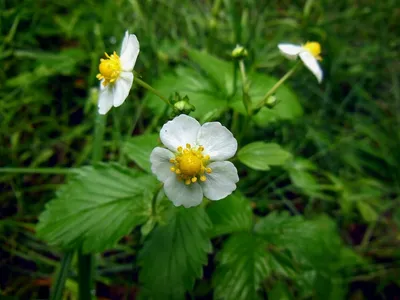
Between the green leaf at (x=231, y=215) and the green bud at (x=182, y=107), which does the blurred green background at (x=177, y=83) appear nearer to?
the green leaf at (x=231, y=215)

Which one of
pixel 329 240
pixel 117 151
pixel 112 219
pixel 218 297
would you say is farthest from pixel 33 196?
pixel 329 240

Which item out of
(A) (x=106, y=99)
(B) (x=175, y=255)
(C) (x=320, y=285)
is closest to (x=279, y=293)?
(C) (x=320, y=285)

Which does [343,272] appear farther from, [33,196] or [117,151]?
[33,196]

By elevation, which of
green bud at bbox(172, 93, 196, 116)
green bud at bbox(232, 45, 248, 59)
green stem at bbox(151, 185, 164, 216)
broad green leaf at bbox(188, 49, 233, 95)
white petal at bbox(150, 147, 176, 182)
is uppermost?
broad green leaf at bbox(188, 49, 233, 95)

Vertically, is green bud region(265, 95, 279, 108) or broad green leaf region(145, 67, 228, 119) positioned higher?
broad green leaf region(145, 67, 228, 119)

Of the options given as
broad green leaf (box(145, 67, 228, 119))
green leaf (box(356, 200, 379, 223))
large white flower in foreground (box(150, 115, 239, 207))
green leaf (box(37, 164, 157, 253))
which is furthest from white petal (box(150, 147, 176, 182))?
green leaf (box(356, 200, 379, 223))

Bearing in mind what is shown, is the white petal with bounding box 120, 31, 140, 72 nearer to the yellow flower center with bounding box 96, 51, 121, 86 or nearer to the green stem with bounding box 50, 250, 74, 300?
the yellow flower center with bounding box 96, 51, 121, 86
